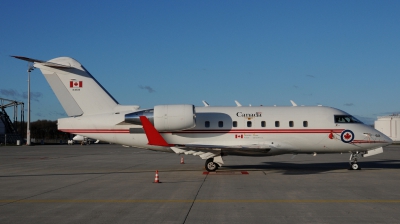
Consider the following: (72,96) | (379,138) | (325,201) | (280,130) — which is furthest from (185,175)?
(379,138)

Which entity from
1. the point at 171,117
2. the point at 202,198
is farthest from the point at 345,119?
the point at 202,198

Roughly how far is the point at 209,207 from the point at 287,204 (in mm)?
2303

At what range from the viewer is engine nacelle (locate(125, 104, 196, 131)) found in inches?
838

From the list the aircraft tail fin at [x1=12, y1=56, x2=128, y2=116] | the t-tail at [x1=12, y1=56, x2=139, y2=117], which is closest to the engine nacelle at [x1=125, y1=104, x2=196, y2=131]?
the t-tail at [x1=12, y1=56, x2=139, y2=117]

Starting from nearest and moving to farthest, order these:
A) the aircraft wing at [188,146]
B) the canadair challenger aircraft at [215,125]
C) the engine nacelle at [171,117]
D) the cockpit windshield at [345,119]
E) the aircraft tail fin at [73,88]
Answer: the aircraft wing at [188,146] < the engine nacelle at [171,117] < the canadair challenger aircraft at [215,125] < the aircraft tail fin at [73,88] < the cockpit windshield at [345,119]

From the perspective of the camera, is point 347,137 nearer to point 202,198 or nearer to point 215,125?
point 215,125

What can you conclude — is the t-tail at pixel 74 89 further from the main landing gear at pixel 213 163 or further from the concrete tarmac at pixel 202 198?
the main landing gear at pixel 213 163

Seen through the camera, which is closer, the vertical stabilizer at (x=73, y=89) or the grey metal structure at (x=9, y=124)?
the vertical stabilizer at (x=73, y=89)

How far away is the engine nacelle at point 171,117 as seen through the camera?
21.3 m

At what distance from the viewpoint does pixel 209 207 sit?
1170 cm

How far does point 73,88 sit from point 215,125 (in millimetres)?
7879

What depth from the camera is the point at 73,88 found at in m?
22.5

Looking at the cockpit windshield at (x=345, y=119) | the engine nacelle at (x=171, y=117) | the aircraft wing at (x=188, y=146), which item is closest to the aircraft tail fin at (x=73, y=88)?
the engine nacelle at (x=171, y=117)

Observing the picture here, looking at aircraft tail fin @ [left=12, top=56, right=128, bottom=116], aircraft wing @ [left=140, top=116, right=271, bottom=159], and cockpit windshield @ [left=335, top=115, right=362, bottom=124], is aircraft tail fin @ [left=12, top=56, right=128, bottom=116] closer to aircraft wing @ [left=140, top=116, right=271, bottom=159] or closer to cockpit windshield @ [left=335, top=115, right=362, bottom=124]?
aircraft wing @ [left=140, top=116, right=271, bottom=159]
